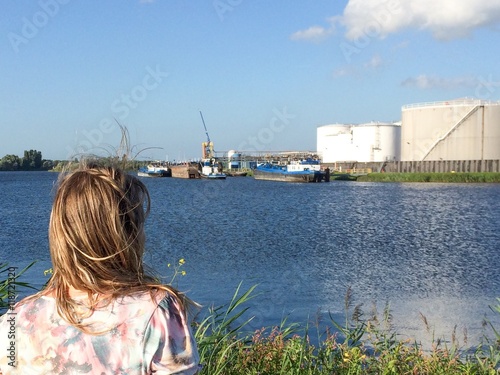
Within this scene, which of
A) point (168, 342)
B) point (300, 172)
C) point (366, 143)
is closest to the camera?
point (168, 342)

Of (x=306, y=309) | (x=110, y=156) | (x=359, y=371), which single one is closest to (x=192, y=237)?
(x=306, y=309)

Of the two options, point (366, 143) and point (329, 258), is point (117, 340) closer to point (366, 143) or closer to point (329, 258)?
point (329, 258)

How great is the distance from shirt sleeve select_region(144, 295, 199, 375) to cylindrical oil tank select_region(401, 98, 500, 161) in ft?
229

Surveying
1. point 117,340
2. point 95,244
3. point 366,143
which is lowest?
point 117,340

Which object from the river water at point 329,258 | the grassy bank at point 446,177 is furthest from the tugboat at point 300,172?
the river water at point 329,258

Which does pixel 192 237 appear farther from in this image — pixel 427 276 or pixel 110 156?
pixel 110 156

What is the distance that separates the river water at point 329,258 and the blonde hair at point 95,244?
1.02 m

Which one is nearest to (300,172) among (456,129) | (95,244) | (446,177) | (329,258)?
(456,129)

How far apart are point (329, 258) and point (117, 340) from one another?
1693 cm

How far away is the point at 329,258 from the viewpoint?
18469mm

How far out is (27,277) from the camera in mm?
13039

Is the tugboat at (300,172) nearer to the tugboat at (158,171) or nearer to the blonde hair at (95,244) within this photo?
the tugboat at (158,171)

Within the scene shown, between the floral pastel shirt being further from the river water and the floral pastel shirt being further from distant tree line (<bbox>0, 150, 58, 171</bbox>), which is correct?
distant tree line (<bbox>0, 150, 58, 171</bbox>)

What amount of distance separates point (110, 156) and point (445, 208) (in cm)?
3805
